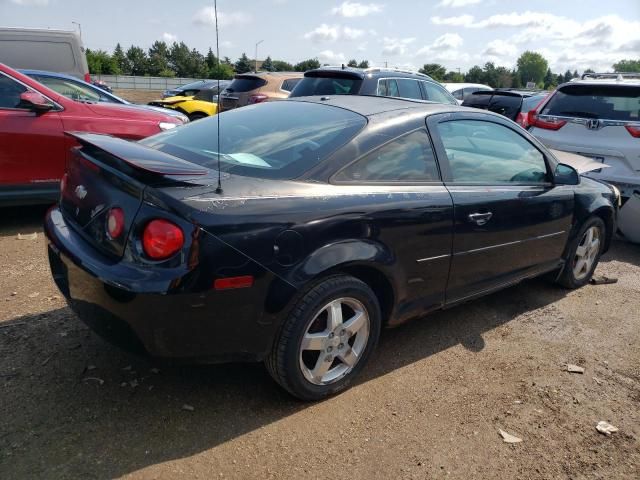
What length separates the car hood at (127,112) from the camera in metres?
5.69

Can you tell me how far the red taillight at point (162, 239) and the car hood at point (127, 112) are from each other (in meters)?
3.97

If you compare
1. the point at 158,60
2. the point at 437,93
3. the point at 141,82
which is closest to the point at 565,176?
the point at 437,93

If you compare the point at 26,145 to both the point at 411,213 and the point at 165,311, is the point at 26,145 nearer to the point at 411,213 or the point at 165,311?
the point at 165,311

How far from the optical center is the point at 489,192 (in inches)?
133

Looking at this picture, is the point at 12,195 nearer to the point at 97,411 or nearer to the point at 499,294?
the point at 97,411

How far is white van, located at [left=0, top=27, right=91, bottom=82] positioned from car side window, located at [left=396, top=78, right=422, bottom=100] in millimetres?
8245

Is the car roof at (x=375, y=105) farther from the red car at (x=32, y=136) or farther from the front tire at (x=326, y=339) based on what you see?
the red car at (x=32, y=136)

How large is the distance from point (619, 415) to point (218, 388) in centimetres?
215

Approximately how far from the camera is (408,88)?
26.4ft

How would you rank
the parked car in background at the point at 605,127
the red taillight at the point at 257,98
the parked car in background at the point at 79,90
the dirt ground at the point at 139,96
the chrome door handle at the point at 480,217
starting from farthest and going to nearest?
the dirt ground at the point at 139,96, the red taillight at the point at 257,98, the parked car in background at the point at 79,90, the parked car in background at the point at 605,127, the chrome door handle at the point at 480,217

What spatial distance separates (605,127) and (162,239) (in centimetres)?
542

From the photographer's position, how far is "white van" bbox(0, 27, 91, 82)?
12094 mm

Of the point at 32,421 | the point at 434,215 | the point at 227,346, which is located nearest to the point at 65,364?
the point at 32,421

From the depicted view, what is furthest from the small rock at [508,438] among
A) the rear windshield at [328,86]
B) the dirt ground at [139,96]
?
the dirt ground at [139,96]
